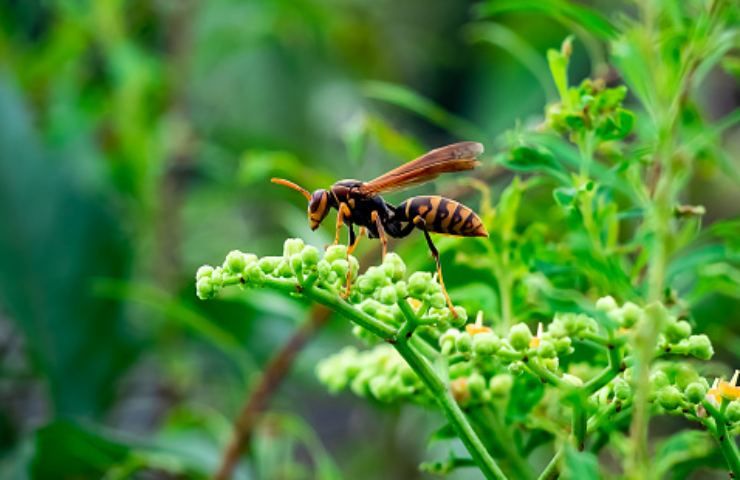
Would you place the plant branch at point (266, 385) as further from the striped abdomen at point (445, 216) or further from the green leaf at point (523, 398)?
the green leaf at point (523, 398)

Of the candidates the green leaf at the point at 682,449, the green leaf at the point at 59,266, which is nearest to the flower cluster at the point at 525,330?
the green leaf at the point at 682,449

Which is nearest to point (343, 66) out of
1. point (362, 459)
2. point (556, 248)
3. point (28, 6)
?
point (28, 6)

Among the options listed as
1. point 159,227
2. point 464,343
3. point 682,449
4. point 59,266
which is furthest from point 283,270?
point 159,227

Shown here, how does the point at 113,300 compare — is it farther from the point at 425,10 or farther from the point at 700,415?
the point at 425,10

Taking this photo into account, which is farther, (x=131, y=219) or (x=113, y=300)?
(x=131, y=219)

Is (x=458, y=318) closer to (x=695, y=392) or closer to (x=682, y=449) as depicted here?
(x=695, y=392)

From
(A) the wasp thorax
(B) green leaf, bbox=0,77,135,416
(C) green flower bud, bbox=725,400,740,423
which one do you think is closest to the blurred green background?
(B) green leaf, bbox=0,77,135,416
